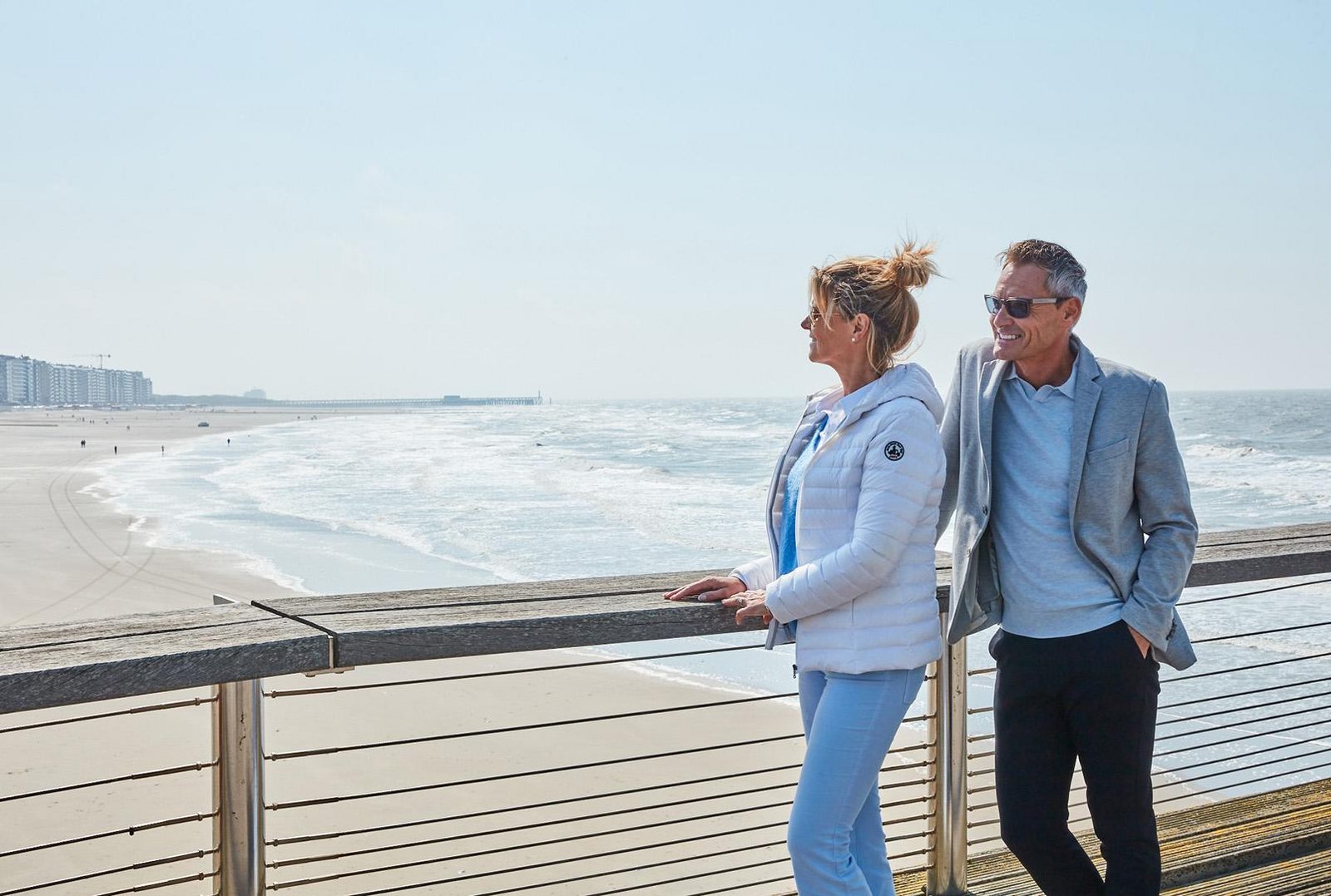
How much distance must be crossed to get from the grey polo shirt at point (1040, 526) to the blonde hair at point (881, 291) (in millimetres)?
302

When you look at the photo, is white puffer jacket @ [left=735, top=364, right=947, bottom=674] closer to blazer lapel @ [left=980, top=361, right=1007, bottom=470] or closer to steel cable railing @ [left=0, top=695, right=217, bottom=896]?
blazer lapel @ [left=980, top=361, right=1007, bottom=470]

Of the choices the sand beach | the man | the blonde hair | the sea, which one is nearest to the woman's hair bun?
the blonde hair

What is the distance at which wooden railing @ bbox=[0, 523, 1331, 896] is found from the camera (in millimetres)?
1635

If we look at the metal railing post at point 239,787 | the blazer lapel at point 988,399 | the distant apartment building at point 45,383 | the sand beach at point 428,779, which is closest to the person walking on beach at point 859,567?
the blazer lapel at point 988,399

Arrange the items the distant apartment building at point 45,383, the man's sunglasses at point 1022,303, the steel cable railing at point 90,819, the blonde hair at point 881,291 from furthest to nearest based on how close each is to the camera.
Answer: the distant apartment building at point 45,383, the steel cable railing at point 90,819, the man's sunglasses at point 1022,303, the blonde hair at point 881,291

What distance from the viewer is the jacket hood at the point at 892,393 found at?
6.31 feet

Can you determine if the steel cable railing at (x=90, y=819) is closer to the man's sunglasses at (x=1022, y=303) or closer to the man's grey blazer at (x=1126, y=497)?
the man's grey blazer at (x=1126, y=497)

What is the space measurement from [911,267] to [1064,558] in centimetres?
60

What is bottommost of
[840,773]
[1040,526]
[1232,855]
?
[1232,855]

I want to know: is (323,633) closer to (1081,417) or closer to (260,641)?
(260,641)

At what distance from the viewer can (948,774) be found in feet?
8.25

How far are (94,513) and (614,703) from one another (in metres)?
16.4

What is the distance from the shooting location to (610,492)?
2681cm

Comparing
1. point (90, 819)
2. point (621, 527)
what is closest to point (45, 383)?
point (621, 527)
